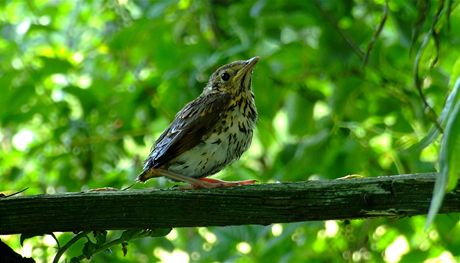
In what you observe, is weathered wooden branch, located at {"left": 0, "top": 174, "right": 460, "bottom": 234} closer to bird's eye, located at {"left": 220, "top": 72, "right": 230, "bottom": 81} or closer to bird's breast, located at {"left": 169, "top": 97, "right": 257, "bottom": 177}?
bird's breast, located at {"left": 169, "top": 97, "right": 257, "bottom": 177}

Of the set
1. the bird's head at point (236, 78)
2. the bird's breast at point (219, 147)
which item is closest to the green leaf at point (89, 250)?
the bird's breast at point (219, 147)

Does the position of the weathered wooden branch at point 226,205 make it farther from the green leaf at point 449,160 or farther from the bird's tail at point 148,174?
the bird's tail at point 148,174

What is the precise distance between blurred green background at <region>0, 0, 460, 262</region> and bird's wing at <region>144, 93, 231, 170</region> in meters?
0.69

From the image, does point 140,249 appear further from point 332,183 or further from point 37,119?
point 332,183

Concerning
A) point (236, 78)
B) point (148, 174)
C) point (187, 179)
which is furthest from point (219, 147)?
point (236, 78)

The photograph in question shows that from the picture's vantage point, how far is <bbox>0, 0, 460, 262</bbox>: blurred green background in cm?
367

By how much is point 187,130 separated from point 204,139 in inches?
3.5

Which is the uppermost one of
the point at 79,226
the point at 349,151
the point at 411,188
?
the point at 79,226

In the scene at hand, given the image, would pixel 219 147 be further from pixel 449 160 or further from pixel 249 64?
pixel 449 160

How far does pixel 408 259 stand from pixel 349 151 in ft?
1.79

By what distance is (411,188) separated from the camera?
65.9 inches

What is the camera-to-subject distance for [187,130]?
267 centimetres

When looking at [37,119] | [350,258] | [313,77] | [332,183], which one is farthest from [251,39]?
[332,183]

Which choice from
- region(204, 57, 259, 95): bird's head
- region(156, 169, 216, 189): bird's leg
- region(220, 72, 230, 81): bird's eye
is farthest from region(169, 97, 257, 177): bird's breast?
region(220, 72, 230, 81): bird's eye
